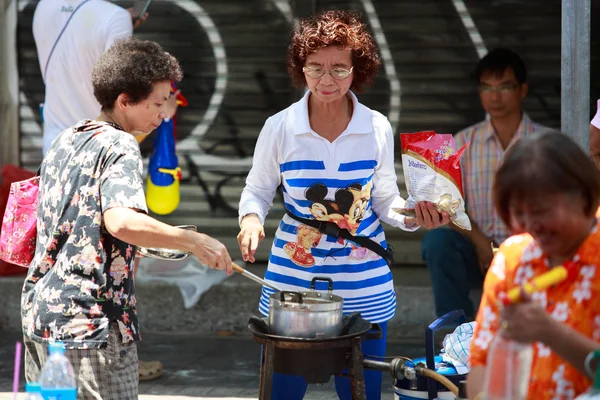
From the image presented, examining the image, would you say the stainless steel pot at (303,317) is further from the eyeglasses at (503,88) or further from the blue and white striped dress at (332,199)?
the eyeglasses at (503,88)

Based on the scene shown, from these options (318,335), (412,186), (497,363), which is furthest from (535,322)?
(412,186)

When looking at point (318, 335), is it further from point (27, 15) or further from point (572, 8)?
point (27, 15)

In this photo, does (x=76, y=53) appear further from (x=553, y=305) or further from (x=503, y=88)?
(x=553, y=305)

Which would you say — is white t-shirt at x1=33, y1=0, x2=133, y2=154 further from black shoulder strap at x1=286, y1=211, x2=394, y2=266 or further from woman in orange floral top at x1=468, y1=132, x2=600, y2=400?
woman in orange floral top at x1=468, y1=132, x2=600, y2=400

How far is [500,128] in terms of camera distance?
19.7 ft

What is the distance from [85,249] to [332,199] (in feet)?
3.60

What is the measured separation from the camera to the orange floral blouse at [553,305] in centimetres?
230

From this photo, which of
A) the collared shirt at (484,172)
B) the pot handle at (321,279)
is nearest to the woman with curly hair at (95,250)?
the pot handle at (321,279)

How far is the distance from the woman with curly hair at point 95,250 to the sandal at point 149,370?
2287 mm

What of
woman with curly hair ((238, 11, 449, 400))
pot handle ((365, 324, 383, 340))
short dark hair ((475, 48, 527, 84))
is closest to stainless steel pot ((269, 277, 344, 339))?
pot handle ((365, 324, 383, 340))

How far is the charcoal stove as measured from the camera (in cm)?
331

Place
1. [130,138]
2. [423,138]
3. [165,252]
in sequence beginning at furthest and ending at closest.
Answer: [423,138]
[165,252]
[130,138]

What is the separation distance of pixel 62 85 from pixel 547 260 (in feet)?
13.3

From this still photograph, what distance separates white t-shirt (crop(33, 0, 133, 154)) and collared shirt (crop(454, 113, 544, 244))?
2255mm
